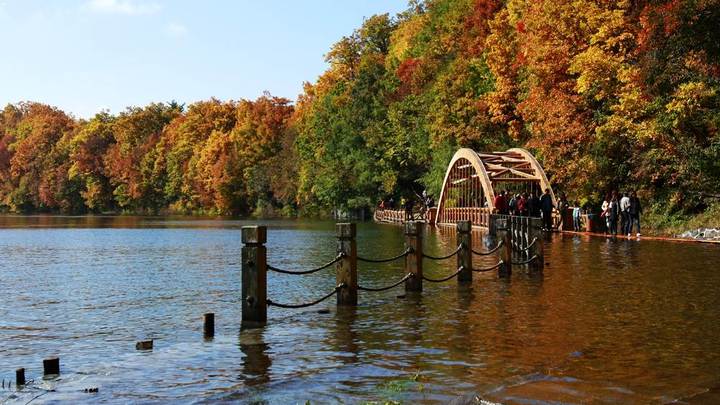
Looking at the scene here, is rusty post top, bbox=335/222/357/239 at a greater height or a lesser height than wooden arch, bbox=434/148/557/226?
lesser

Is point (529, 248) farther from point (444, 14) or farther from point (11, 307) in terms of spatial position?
point (444, 14)

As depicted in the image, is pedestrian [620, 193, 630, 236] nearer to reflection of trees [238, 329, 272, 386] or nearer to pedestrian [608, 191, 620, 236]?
pedestrian [608, 191, 620, 236]

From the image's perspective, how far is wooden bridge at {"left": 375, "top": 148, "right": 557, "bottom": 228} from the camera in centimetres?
3788

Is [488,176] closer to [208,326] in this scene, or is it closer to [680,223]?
[680,223]

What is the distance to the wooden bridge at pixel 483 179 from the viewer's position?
37.9 metres

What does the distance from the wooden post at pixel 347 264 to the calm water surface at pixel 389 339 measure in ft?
1.25

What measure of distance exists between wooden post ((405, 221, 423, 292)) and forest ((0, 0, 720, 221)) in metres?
15.6

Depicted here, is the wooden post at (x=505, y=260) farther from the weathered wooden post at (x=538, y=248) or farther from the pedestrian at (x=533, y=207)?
the pedestrian at (x=533, y=207)

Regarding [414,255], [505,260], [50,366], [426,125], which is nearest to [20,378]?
[50,366]

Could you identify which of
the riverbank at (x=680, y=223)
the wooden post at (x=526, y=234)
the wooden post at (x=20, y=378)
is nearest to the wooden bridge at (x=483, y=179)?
the riverbank at (x=680, y=223)

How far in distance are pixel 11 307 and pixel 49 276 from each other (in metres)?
5.84

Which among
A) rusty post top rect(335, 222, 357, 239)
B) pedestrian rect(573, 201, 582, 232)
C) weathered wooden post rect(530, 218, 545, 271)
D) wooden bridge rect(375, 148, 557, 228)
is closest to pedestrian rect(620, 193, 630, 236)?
wooden bridge rect(375, 148, 557, 228)

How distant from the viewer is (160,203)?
363ft

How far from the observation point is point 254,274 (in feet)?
34.4
